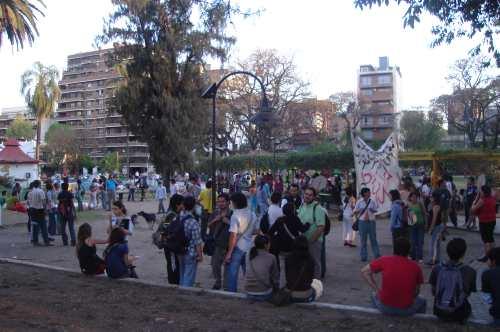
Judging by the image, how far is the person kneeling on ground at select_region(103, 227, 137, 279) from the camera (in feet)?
25.9

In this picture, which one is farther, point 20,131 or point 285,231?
point 20,131

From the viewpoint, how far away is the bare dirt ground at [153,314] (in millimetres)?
5805

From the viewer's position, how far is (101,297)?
721cm

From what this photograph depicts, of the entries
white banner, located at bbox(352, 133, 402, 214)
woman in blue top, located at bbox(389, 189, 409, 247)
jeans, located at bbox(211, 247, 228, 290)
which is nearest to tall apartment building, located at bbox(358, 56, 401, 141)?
white banner, located at bbox(352, 133, 402, 214)

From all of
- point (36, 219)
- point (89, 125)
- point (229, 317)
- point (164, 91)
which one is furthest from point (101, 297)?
point (89, 125)

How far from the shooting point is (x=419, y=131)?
68.4 metres

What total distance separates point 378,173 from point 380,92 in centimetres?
8496

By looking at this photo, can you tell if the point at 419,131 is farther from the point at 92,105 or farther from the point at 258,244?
the point at 92,105

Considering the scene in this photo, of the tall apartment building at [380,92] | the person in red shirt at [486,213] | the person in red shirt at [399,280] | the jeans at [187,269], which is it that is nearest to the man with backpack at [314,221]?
the jeans at [187,269]

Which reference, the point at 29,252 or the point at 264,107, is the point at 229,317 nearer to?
the point at 29,252

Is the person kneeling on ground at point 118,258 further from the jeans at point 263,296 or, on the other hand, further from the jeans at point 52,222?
the jeans at point 52,222

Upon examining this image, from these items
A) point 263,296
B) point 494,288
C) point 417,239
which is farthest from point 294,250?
point 417,239

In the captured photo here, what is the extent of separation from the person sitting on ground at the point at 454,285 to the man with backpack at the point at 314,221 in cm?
255

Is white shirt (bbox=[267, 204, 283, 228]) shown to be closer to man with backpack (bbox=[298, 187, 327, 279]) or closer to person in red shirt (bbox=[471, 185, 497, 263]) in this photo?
man with backpack (bbox=[298, 187, 327, 279])
